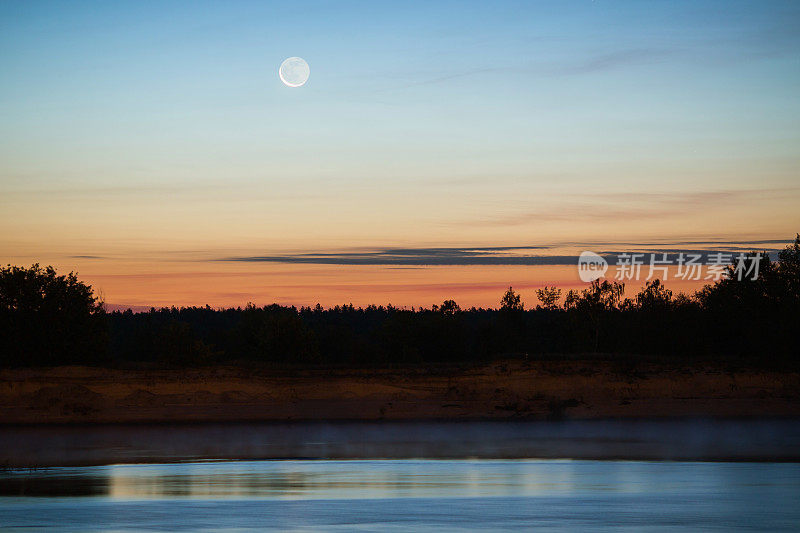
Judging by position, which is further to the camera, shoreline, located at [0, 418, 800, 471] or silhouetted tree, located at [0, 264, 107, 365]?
silhouetted tree, located at [0, 264, 107, 365]

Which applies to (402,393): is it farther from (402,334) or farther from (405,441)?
(402,334)

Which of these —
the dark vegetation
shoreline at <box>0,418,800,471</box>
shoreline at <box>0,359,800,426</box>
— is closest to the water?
shoreline at <box>0,418,800,471</box>

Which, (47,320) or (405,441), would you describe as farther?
(47,320)

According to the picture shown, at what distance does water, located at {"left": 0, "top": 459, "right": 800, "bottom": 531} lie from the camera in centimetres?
1623

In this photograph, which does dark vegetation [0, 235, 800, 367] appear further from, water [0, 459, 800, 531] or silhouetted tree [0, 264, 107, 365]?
water [0, 459, 800, 531]

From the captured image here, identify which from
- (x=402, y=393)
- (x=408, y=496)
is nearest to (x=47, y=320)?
(x=402, y=393)

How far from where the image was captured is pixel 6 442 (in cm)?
3516

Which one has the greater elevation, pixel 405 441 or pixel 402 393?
pixel 402 393

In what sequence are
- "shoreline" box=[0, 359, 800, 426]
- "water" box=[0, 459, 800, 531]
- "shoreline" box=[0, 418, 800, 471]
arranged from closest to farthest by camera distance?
1. "water" box=[0, 459, 800, 531]
2. "shoreline" box=[0, 418, 800, 471]
3. "shoreline" box=[0, 359, 800, 426]

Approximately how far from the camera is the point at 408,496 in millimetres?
19609

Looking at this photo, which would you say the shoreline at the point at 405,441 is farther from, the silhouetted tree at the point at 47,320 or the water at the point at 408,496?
the silhouetted tree at the point at 47,320

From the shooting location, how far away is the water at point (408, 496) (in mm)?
16234

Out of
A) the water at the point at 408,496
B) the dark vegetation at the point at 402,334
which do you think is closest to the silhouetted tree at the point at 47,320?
the dark vegetation at the point at 402,334

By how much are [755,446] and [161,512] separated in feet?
65.2
